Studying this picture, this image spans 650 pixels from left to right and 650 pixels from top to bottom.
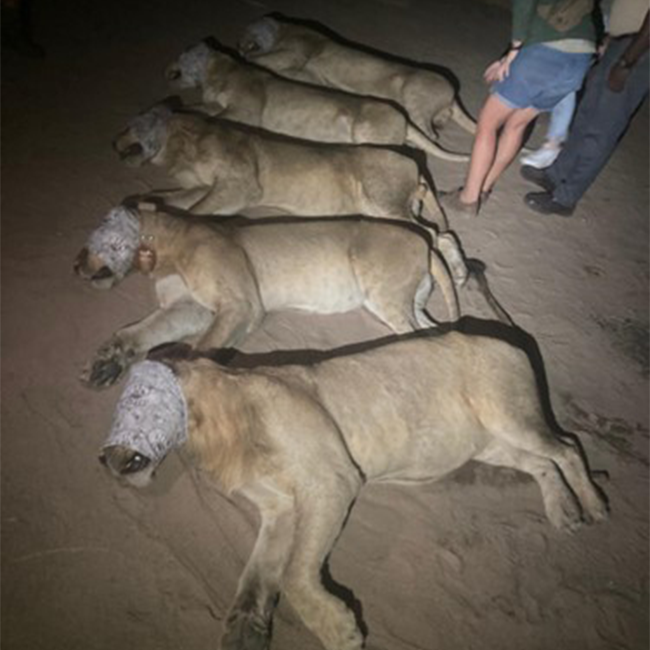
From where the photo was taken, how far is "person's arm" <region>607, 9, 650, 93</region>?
16.6ft

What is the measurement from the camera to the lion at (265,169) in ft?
17.3

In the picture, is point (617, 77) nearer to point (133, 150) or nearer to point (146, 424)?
point (133, 150)

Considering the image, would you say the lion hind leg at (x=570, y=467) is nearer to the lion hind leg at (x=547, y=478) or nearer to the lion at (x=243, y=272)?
the lion hind leg at (x=547, y=478)

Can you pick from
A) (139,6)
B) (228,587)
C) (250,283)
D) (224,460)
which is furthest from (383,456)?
(139,6)

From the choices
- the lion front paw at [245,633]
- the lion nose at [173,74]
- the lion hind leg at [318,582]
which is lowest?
the lion front paw at [245,633]

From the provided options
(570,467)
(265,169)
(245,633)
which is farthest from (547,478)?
(265,169)

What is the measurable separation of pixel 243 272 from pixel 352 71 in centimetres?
447

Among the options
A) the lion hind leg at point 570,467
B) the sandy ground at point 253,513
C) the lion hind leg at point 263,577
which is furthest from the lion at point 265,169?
the lion hind leg at point 263,577

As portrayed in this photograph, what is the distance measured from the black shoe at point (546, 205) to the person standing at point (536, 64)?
Answer: 111 cm

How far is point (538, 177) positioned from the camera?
6.96 metres

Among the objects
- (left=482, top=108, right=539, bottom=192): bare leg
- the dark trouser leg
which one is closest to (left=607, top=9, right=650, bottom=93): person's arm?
the dark trouser leg

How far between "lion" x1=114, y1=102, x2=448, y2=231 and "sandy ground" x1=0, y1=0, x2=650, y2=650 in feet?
1.68

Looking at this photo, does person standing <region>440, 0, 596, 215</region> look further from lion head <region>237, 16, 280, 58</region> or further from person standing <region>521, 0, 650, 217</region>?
lion head <region>237, 16, 280, 58</region>

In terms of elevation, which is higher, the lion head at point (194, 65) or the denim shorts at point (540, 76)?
the denim shorts at point (540, 76)
